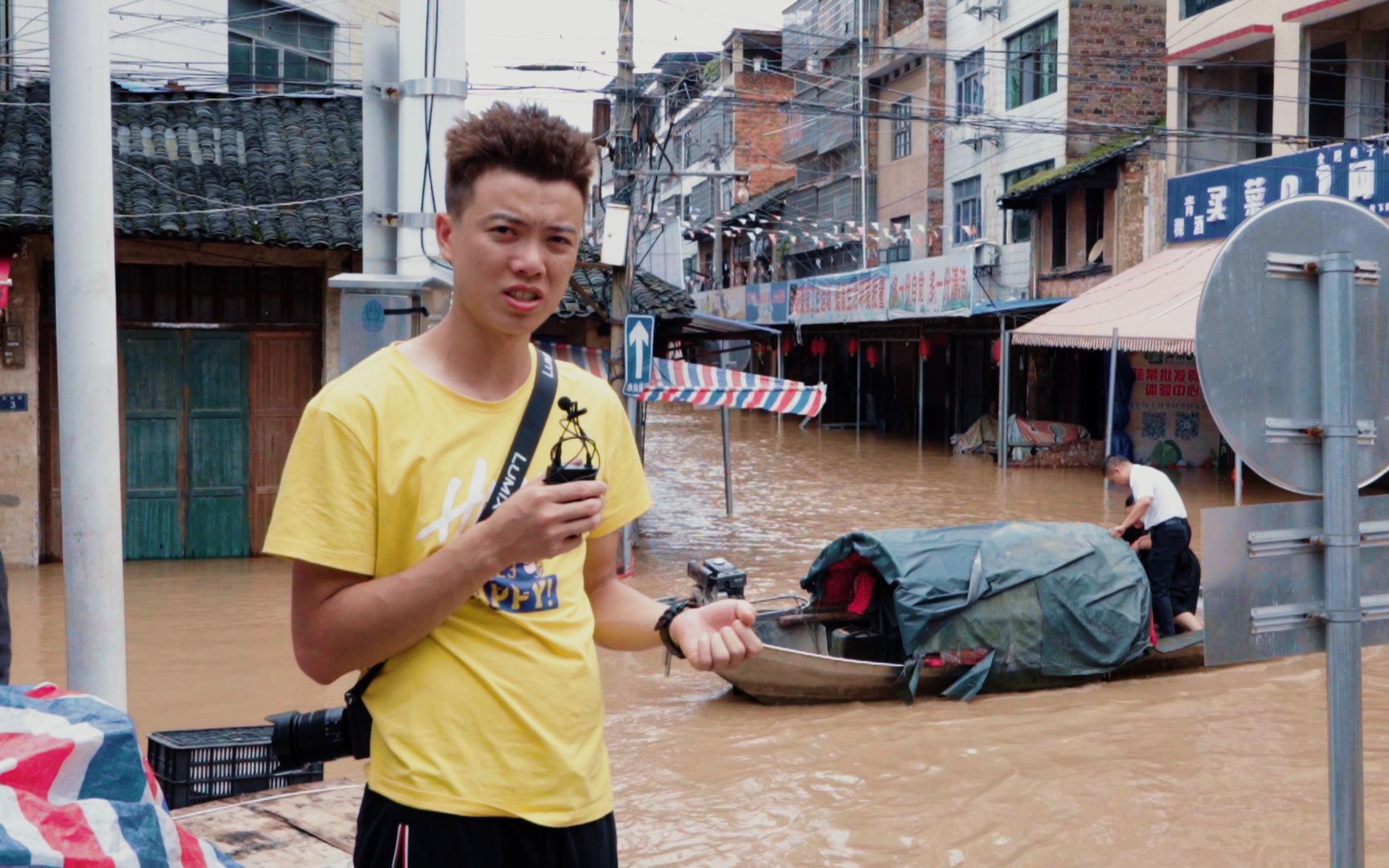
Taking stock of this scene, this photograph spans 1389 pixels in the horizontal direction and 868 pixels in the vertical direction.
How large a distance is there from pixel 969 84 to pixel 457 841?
107ft

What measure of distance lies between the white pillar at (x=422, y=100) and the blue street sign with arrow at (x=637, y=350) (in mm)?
6927

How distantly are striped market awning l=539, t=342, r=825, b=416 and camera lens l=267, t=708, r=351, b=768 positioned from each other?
1143 centimetres

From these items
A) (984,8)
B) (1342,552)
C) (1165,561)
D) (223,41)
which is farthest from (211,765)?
(984,8)

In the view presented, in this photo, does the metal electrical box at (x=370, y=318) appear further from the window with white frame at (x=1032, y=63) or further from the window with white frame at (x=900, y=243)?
the window with white frame at (x=900, y=243)

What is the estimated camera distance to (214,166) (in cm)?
1369

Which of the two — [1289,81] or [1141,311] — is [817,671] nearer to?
[1141,311]

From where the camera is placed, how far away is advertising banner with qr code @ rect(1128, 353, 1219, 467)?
23.7m

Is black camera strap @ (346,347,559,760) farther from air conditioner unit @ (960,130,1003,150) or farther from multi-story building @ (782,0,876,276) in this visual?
multi-story building @ (782,0,876,276)

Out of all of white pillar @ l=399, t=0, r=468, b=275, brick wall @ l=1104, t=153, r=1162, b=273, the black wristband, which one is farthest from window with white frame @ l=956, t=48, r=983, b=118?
the black wristband

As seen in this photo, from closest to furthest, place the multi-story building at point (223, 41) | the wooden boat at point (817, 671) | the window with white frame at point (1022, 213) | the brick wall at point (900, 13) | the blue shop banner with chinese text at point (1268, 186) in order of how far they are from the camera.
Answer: the wooden boat at point (817, 671)
the multi-story building at point (223, 41)
the blue shop banner with chinese text at point (1268, 186)
the window with white frame at point (1022, 213)
the brick wall at point (900, 13)

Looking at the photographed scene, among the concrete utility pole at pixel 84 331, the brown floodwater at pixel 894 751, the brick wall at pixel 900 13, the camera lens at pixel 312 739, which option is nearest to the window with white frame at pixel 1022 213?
the brick wall at pixel 900 13

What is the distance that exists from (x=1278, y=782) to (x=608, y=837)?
687 cm

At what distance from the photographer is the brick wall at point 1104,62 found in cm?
2756

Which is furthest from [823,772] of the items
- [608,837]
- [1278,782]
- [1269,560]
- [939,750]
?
[608,837]
